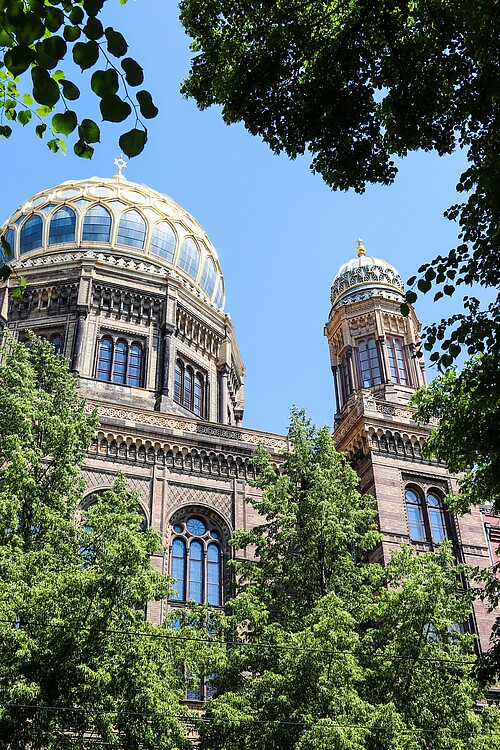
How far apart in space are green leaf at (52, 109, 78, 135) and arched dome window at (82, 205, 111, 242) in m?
30.7

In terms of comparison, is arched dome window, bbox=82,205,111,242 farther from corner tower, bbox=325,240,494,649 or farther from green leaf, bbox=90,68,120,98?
green leaf, bbox=90,68,120,98

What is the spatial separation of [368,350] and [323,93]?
20.7m

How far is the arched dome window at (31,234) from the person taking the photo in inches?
1414

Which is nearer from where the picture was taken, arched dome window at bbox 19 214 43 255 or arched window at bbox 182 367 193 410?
arched window at bbox 182 367 193 410

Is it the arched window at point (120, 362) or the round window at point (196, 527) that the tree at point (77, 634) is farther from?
the arched window at point (120, 362)

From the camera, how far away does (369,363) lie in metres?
31.2

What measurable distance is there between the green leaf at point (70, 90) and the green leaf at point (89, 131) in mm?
248

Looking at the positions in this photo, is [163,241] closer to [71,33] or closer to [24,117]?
[24,117]

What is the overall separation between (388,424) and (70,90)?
69.0ft

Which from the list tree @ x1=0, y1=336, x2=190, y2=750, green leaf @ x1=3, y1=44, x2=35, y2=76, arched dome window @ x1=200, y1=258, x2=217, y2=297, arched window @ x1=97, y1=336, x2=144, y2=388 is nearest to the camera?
green leaf @ x1=3, y1=44, x2=35, y2=76

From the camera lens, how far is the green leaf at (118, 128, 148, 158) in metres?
5.16

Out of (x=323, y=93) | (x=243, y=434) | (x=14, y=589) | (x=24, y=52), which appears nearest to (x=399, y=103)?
(x=323, y=93)

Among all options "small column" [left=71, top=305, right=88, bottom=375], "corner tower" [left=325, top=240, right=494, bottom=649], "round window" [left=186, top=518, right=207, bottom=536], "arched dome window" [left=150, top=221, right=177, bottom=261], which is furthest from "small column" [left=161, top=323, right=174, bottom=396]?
"round window" [left=186, top=518, right=207, bottom=536]

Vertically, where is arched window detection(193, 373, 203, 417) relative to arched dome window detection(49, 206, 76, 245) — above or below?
below
